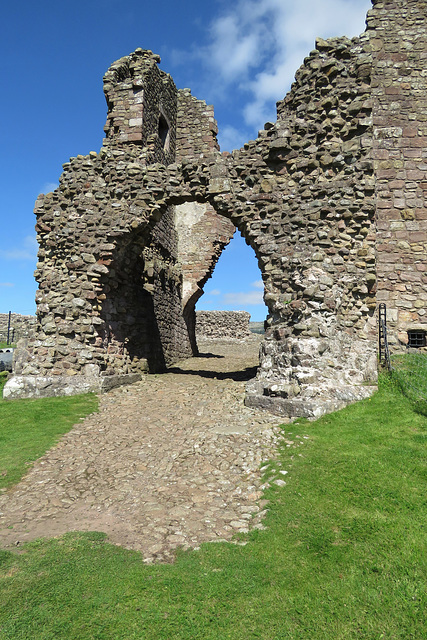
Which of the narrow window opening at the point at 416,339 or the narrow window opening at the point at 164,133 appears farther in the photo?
the narrow window opening at the point at 164,133

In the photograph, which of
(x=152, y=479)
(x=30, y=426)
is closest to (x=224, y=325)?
(x=30, y=426)

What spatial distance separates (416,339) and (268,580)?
882cm

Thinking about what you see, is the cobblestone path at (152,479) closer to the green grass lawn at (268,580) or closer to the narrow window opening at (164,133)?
the green grass lawn at (268,580)

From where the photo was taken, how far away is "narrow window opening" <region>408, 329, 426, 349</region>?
10.2 m

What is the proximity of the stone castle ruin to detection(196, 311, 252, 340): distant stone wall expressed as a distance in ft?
48.0

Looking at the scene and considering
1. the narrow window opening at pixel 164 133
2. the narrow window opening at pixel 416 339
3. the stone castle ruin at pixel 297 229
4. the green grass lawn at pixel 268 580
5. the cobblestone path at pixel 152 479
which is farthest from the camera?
the narrow window opening at pixel 164 133

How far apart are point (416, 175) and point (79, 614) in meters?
11.4

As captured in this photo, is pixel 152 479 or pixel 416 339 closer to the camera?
pixel 152 479

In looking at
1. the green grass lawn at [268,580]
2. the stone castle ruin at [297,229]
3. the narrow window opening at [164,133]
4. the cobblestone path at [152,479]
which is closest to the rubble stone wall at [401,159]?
the stone castle ruin at [297,229]

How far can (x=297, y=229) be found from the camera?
8359 millimetres

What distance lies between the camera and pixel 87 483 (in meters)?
4.91

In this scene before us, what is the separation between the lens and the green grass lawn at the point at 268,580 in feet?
8.48

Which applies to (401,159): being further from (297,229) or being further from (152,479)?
(152,479)

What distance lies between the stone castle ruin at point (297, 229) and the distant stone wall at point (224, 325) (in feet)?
48.0
